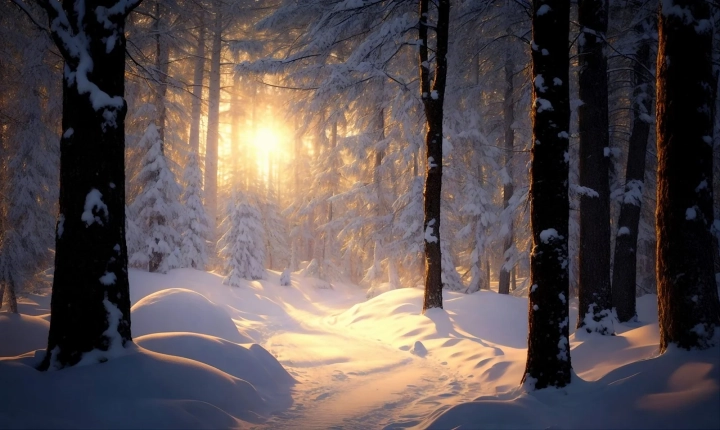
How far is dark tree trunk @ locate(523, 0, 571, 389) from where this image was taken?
4785 mm

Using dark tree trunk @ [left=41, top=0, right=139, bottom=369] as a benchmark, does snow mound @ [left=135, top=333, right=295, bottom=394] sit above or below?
below

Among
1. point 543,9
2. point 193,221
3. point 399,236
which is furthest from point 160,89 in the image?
point 543,9

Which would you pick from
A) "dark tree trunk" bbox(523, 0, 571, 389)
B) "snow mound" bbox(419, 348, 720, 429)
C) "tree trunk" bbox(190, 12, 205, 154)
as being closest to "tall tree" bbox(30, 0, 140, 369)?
"snow mound" bbox(419, 348, 720, 429)

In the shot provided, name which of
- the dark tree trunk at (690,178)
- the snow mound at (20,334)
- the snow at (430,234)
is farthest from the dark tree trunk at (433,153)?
the snow mound at (20,334)

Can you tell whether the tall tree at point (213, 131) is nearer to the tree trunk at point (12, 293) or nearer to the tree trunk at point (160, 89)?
the tree trunk at point (160, 89)

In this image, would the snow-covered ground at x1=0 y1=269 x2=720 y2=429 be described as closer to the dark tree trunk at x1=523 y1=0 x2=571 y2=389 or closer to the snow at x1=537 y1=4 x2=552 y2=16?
the dark tree trunk at x1=523 y1=0 x2=571 y2=389

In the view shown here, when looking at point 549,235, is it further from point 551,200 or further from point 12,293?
point 12,293

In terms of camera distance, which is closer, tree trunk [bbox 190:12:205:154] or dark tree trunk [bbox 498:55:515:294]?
dark tree trunk [bbox 498:55:515:294]

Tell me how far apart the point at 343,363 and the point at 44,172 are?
1236cm

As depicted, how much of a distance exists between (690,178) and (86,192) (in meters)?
6.97

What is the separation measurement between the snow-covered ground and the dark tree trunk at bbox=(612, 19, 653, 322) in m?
0.73

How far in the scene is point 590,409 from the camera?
4102 millimetres

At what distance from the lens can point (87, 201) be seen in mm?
4539

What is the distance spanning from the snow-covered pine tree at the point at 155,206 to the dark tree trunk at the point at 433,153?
1207 cm
